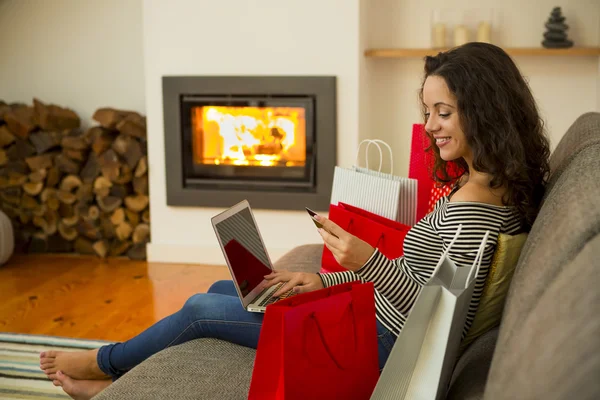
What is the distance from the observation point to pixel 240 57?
4.00m

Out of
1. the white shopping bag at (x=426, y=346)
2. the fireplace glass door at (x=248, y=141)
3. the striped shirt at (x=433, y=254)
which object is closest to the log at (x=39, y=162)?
the fireplace glass door at (x=248, y=141)

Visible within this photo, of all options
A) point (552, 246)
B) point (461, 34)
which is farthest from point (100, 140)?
point (552, 246)

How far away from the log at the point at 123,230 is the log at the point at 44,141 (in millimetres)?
604

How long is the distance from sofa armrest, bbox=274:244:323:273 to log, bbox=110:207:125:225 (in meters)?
1.86

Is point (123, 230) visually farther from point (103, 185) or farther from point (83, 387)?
point (83, 387)

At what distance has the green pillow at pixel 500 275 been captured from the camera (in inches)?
57.2

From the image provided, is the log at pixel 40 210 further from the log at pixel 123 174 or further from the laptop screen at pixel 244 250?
the laptop screen at pixel 244 250

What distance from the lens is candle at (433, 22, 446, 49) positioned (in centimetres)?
404

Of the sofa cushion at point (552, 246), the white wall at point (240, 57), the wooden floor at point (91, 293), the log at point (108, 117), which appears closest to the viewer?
the sofa cushion at point (552, 246)

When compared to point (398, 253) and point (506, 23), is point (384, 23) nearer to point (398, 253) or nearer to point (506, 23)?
point (506, 23)

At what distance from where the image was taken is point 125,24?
452 cm

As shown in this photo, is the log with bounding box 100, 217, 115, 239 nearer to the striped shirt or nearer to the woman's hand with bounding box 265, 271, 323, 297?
the woman's hand with bounding box 265, 271, 323, 297

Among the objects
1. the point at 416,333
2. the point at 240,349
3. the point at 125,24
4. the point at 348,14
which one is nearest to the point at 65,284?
the point at 125,24

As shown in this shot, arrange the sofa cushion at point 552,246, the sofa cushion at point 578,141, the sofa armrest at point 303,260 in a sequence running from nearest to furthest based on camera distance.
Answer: the sofa cushion at point 552,246
the sofa cushion at point 578,141
the sofa armrest at point 303,260
